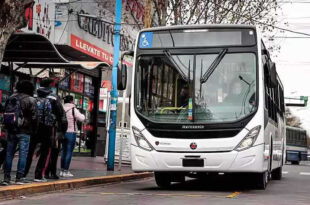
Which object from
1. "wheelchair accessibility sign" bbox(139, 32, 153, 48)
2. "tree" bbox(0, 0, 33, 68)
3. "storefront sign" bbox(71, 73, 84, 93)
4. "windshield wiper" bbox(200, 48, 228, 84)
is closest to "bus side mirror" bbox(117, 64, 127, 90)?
"wheelchair accessibility sign" bbox(139, 32, 153, 48)

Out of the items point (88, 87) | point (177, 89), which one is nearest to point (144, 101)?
point (177, 89)

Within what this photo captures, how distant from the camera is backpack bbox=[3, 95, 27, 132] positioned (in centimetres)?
1009

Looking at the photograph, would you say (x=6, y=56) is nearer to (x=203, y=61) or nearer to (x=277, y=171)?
(x=203, y=61)

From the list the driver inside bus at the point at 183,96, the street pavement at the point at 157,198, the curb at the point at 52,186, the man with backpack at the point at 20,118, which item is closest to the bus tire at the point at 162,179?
the street pavement at the point at 157,198

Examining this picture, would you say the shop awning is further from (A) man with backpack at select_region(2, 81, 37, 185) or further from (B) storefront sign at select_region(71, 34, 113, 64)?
(B) storefront sign at select_region(71, 34, 113, 64)

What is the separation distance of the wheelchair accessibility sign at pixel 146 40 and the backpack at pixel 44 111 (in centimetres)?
245

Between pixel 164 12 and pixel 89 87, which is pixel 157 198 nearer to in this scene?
pixel 164 12

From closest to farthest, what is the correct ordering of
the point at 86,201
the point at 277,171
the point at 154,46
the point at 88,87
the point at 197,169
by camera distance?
the point at 86,201, the point at 197,169, the point at 154,46, the point at 277,171, the point at 88,87

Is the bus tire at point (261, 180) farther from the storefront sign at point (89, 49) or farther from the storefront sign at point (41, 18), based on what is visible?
the storefront sign at point (89, 49)

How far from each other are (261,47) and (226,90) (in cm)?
124

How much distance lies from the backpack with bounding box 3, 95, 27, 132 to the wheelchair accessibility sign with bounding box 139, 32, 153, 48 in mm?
3306

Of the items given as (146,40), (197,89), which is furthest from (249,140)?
(146,40)

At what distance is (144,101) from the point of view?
12234mm

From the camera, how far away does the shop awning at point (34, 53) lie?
47.6 feet
